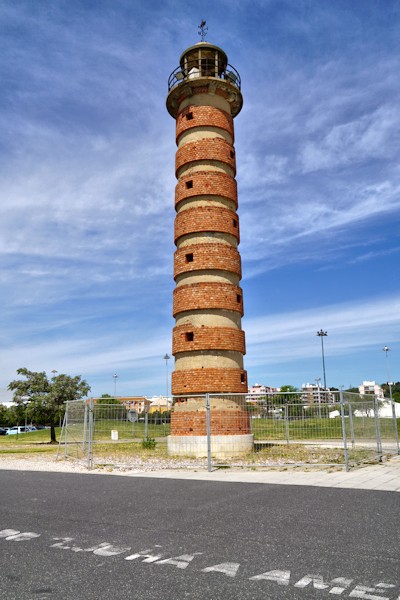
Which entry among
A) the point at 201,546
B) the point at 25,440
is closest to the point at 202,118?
the point at 201,546

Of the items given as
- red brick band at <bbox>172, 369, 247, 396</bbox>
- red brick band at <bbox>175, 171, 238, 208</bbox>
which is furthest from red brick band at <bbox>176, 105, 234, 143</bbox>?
red brick band at <bbox>172, 369, 247, 396</bbox>

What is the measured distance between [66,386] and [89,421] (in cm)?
1773

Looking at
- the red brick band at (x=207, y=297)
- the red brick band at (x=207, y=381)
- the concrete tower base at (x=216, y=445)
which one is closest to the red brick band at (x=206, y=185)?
the red brick band at (x=207, y=297)

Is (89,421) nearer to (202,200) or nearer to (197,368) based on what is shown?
(197,368)

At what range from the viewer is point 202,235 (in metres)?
23.2

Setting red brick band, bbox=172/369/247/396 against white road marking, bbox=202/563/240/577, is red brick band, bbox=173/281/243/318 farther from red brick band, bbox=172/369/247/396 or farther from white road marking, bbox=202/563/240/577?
white road marking, bbox=202/563/240/577

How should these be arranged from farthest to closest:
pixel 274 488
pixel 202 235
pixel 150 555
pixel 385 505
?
pixel 202 235 < pixel 274 488 < pixel 385 505 < pixel 150 555

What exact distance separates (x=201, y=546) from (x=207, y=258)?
57.8ft

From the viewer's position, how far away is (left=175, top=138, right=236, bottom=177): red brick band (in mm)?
24203

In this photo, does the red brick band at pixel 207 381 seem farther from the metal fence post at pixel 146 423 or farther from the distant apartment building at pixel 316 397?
the distant apartment building at pixel 316 397

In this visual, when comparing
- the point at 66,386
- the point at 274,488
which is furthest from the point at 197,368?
the point at 66,386

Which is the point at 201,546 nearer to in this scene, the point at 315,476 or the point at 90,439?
the point at 315,476

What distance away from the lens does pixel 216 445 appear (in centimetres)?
1948

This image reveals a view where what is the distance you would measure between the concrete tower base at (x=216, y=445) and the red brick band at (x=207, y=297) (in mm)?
5864
